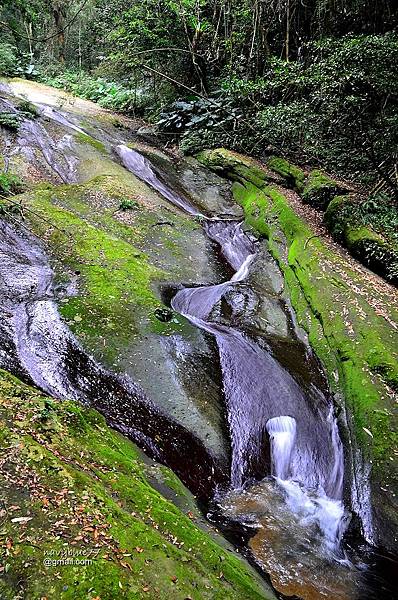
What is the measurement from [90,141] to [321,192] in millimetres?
→ 7866

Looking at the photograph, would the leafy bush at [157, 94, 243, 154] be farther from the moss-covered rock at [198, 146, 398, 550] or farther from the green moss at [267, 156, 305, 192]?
the moss-covered rock at [198, 146, 398, 550]

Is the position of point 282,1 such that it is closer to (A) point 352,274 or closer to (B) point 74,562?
(A) point 352,274

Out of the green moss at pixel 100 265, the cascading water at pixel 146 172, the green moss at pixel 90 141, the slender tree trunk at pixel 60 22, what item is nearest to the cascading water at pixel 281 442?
the green moss at pixel 100 265

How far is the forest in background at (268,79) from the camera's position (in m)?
9.62

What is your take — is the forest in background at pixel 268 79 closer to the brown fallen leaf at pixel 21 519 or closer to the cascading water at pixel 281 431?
the cascading water at pixel 281 431

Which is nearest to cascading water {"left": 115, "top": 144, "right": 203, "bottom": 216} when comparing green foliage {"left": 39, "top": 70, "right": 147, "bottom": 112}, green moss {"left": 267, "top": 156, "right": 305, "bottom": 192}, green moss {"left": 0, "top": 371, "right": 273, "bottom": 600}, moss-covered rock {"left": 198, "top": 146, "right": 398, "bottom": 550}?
green moss {"left": 267, "top": 156, "right": 305, "bottom": 192}

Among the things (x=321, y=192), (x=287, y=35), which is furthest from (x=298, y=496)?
(x=287, y=35)

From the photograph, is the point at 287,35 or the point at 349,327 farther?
the point at 287,35

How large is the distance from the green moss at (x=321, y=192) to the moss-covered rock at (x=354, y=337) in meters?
1.25

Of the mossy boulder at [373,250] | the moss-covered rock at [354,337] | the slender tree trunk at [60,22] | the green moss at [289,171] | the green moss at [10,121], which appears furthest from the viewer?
the slender tree trunk at [60,22]

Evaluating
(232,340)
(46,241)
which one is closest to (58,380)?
(232,340)

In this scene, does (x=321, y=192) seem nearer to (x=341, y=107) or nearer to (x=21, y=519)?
(x=341, y=107)

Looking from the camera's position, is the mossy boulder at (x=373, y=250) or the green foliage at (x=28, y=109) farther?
the green foliage at (x=28, y=109)

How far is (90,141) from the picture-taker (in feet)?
47.3
